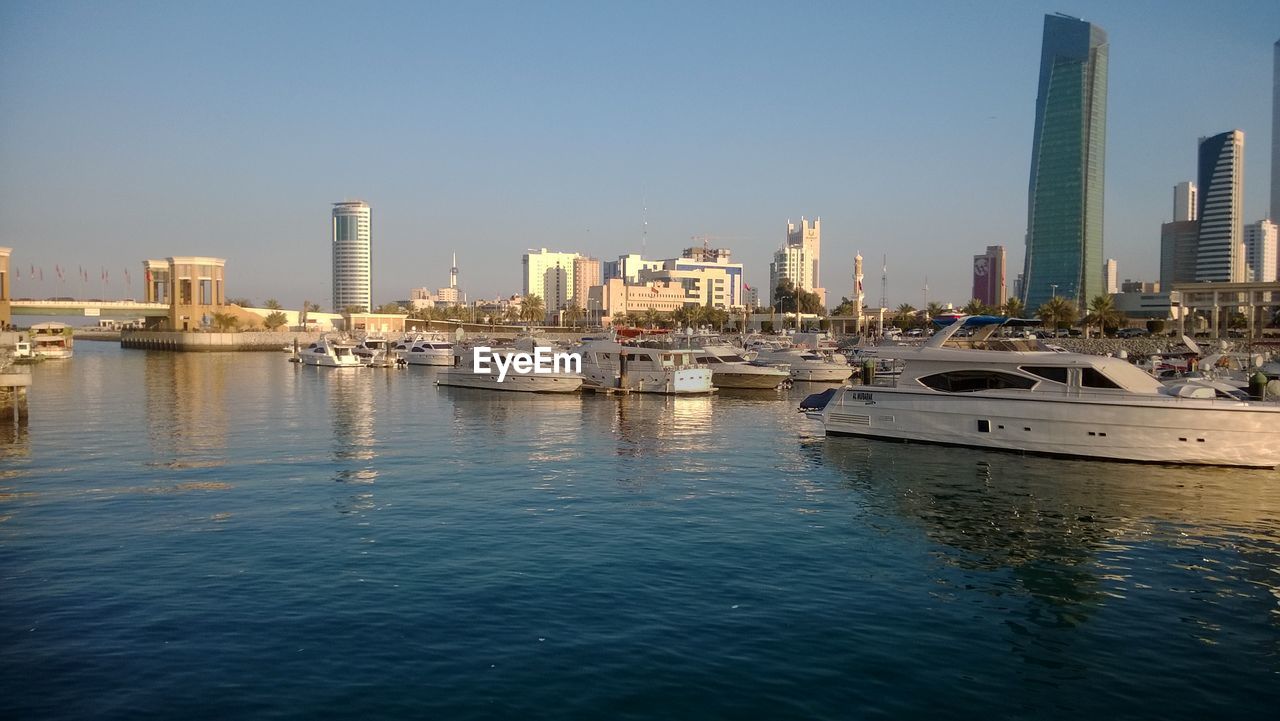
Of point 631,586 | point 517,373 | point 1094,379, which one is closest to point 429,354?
point 517,373

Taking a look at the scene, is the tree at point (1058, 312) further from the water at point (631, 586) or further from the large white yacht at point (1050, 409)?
the water at point (631, 586)

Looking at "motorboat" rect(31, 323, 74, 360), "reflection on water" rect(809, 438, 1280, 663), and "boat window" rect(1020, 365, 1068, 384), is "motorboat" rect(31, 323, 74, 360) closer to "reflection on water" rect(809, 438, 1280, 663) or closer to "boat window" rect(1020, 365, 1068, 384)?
"reflection on water" rect(809, 438, 1280, 663)

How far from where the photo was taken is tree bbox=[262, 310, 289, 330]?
166 meters

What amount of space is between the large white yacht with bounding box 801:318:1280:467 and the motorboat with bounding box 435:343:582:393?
A: 82.8 ft

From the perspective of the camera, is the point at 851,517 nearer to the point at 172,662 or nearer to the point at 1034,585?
the point at 1034,585

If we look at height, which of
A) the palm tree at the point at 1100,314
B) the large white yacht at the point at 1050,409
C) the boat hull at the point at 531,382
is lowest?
the boat hull at the point at 531,382

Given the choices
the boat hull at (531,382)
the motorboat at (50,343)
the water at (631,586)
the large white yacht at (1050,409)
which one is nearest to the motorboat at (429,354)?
the boat hull at (531,382)

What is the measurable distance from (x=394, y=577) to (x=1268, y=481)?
24020mm

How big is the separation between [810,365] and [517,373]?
25.1m

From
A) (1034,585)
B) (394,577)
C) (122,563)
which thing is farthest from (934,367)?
(122,563)

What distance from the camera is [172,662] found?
11.4 meters

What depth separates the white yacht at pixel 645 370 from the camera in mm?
55406

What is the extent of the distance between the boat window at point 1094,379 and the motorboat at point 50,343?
4078 inches

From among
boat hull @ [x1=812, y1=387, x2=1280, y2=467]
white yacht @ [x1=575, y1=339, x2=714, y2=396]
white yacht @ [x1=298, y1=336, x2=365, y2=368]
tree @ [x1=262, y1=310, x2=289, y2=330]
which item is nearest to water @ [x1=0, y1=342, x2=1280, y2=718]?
boat hull @ [x1=812, y1=387, x2=1280, y2=467]
